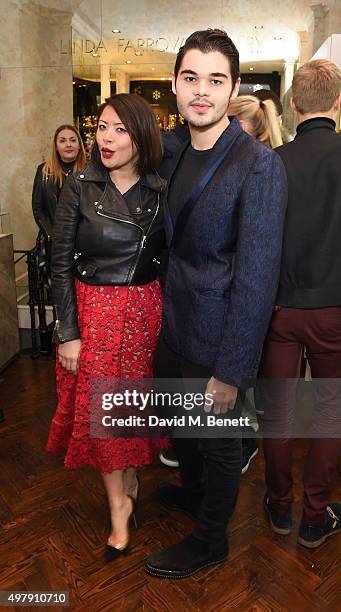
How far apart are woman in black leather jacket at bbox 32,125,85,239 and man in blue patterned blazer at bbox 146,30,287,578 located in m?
2.10

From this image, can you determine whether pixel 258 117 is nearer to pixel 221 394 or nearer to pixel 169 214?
pixel 169 214

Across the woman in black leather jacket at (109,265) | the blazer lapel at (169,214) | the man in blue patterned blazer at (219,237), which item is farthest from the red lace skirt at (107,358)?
the blazer lapel at (169,214)

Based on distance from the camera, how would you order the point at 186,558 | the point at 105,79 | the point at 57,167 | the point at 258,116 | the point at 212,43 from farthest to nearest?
the point at 105,79
the point at 57,167
the point at 258,116
the point at 186,558
the point at 212,43

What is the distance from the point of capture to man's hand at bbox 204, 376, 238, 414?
1.57 meters

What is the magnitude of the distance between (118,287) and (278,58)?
11.7ft

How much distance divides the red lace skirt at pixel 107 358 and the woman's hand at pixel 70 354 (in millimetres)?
19

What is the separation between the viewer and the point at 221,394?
1.58 metres

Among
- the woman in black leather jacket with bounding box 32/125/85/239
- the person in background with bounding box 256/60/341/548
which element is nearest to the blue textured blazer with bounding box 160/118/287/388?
the person in background with bounding box 256/60/341/548

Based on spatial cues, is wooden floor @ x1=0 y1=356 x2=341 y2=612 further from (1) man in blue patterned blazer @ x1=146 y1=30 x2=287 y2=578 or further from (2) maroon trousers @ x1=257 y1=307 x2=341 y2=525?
(1) man in blue patterned blazer @ x1=146 y1=30 x2=287 y2=578

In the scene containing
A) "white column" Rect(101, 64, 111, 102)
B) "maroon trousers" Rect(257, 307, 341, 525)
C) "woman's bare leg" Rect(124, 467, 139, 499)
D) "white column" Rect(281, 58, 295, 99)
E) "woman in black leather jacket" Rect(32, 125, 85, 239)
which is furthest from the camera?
"white column" Rect(101, 64, 111, 102)

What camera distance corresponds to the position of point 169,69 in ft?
15.0

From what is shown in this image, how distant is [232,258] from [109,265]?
431 mm

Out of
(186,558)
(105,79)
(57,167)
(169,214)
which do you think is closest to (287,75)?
(105,79)

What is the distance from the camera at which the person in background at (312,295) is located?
172 cm
